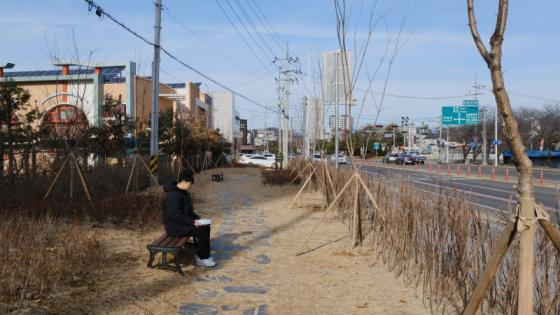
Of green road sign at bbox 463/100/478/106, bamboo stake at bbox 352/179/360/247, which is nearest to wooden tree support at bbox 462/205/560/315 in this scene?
bamboo stake at bbox 352/179/360/247

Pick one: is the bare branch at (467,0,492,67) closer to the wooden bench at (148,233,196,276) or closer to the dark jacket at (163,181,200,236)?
the wooden bench at (148,233,196,276)

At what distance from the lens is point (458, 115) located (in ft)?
178

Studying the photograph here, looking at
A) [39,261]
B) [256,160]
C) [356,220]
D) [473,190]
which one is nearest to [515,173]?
[473,190]

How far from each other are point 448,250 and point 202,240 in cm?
295

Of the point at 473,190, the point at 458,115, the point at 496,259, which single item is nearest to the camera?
the point at 496,259

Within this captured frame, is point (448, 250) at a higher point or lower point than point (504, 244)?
lower

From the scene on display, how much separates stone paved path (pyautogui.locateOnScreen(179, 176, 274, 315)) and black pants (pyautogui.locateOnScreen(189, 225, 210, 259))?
244 mm

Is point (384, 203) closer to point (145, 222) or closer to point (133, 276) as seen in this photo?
point (133, 276)

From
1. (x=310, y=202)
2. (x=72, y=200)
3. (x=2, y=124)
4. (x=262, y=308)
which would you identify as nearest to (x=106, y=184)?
(x=2, y=124)

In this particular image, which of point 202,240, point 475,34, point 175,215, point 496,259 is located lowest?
point 202,240

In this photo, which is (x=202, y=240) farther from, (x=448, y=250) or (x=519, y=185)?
(x=519, y=185)

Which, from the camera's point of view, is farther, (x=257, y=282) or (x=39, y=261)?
(x=257, y=282)

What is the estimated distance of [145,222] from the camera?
9.06m

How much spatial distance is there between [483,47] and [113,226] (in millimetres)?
7292
